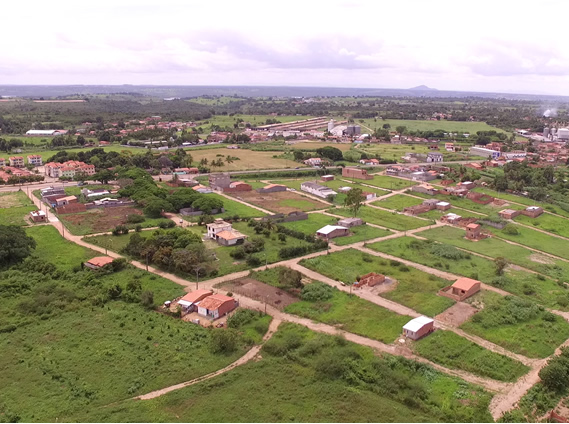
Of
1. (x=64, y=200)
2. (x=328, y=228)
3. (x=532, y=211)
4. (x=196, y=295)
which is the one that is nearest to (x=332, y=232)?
(x=328, y=228)

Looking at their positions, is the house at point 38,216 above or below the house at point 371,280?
above

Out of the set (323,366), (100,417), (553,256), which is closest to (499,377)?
(323,366)

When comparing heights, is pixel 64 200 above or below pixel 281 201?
above

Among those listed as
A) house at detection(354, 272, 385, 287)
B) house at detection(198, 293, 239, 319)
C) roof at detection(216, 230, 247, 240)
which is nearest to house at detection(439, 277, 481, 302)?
house at detection(354, 272, 385, 287)

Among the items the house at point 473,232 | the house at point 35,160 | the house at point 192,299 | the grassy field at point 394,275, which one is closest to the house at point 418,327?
the grassy field at point 394,275

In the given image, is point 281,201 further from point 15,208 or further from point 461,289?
point 15,208

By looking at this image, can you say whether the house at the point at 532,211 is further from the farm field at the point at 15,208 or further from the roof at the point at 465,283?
the farm field at the point at 15,208

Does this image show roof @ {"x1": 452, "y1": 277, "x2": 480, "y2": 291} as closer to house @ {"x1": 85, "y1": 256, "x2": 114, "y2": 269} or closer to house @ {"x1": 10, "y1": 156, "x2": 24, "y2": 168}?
house @ {"x1": 85, "y1": 256, "x2": 114, "y2": 269}
